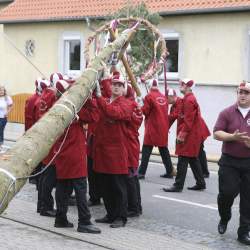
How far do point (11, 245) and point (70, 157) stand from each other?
123 centimetres

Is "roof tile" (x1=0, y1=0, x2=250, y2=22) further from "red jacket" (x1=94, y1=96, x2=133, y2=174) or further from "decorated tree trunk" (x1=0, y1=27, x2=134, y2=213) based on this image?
"decorated tree trunk" (x1=0, y1=27, x2=134, y2=213)

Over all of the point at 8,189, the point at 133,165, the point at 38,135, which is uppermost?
the point at 38,135

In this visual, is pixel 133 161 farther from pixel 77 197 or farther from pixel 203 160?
pixel 203 160

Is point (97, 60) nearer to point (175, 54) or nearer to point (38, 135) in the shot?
point (38, 135)

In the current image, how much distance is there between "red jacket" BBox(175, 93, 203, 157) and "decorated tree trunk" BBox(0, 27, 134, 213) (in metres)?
4.82

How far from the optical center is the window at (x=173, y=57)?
1916 cm

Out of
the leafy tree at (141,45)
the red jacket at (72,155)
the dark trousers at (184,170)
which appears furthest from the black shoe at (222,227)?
the leafy tree at (141,45)

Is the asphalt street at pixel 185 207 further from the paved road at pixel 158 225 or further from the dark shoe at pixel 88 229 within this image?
the dark shoe at pixel 88 229

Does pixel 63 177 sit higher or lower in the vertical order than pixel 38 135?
lower

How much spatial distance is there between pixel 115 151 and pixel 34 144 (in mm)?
3520

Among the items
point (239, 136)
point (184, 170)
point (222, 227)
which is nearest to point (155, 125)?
point (184, 170)

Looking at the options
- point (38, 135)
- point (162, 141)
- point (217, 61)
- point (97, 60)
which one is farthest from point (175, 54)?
point (38, 135)

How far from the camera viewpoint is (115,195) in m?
7.84

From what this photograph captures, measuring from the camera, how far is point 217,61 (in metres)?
17.8
